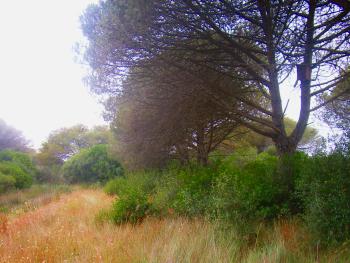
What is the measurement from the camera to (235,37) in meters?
5.37

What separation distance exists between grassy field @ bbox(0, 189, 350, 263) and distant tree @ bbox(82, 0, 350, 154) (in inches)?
103

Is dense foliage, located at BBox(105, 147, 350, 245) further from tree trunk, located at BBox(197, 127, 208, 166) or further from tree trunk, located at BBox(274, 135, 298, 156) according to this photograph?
tree trunk, located at BBox(197, 127, 208, 166)

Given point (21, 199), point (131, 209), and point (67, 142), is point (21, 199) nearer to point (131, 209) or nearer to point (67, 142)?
point (131, 209)

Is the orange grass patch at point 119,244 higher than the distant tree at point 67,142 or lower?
lower

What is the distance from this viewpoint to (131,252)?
347cm

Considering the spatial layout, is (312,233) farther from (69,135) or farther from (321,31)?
(69,135)

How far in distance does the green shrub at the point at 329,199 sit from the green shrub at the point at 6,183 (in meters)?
13.5

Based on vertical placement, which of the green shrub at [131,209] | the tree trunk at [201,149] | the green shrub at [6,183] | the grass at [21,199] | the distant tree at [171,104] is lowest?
the grass at [21,199]

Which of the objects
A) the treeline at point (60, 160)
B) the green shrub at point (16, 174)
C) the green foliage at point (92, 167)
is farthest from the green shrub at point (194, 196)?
the green shrub at point (16, 174)

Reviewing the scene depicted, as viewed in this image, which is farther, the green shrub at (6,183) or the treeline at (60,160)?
the treeline at (60,160)

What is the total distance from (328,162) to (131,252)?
2625 mm

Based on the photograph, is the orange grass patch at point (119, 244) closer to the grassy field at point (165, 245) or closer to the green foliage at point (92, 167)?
the grassy field at point (165, 245)

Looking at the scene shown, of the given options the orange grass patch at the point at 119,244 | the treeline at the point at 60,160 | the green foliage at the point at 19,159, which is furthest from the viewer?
the green foliage at the point at 19,159

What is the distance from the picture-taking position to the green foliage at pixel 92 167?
17.4 meters
